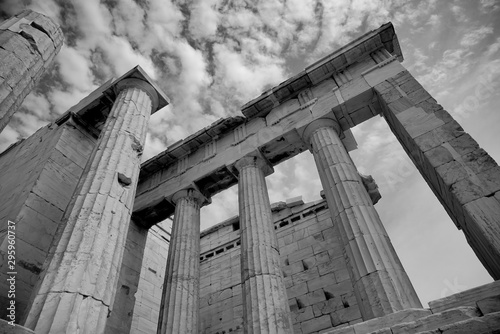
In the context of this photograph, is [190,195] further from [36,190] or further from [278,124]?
[36,190]

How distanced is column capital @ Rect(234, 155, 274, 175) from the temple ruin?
50 mm

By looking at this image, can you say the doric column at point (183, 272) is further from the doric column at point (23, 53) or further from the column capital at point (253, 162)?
the doric column at point (23, 53)

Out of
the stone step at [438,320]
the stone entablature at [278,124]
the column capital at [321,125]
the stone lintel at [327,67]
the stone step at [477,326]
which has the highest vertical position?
the stone lintel at [327,67]

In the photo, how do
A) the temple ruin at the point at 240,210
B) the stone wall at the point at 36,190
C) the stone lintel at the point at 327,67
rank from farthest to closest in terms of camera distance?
1. the stone lintel at the point at 327,67
2. the stone wall at the point at 36,190
3. the temple ruin at the point at 240,210

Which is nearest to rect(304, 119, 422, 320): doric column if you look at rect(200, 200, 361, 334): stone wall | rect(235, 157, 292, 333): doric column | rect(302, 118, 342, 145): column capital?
rect(302, 118, 342, 145): column capital

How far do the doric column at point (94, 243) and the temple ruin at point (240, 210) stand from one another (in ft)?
0.09

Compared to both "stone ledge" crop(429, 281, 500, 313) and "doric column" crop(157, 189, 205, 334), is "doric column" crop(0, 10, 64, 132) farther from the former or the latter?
"stone ledge" crop(429, 281, 500, 313)

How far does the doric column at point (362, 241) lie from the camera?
5.97 meters

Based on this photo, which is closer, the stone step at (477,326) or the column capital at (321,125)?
the stone step at (477,326)

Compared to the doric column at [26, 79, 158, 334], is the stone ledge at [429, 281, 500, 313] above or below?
below

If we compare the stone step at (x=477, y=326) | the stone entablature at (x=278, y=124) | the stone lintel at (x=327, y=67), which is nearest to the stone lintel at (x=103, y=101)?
the stone entablature at (x=278, y=124)

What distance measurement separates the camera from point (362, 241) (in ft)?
22.8

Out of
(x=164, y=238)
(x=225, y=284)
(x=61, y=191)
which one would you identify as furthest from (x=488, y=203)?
(x=164, y=238)

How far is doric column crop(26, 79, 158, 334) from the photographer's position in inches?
194
